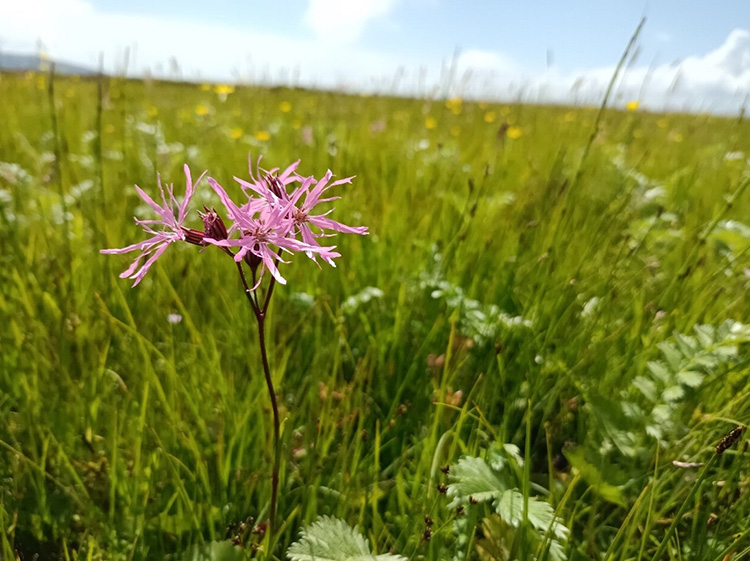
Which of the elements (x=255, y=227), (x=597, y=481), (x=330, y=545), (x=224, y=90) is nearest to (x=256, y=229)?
(x=255, y=227)

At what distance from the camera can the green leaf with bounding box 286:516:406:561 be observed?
2.21ft

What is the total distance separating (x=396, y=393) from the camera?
3.92 feet

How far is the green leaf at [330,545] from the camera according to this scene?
673 mm

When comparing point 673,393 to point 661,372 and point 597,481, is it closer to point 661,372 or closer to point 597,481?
point 661,372

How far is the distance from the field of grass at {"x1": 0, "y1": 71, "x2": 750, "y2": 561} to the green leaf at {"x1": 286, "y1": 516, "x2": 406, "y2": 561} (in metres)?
0.08

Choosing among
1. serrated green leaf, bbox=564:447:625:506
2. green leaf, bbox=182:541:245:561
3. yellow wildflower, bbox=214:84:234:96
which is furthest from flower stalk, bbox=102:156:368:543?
yellow wildflower, bbox=214:84:234:96

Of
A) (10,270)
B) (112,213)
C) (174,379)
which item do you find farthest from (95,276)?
(174,379)

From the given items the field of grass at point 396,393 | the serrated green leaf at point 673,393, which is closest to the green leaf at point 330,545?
the field of grass at point 396,393

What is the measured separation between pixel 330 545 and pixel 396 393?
0.52 meters

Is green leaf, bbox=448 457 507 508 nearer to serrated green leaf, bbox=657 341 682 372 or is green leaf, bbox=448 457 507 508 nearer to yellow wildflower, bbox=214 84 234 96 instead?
serrated green leaf, bbox=657 341 682 372

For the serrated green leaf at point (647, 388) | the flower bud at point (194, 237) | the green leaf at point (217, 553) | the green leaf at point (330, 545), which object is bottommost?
the green leaf at point (217, 553)

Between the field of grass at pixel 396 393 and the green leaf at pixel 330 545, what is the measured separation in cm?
8

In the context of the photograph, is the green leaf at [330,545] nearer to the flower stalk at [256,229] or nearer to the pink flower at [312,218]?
the flower stalk at [256,229]

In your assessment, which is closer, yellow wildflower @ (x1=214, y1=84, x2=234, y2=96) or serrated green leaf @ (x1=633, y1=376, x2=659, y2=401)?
serrated green leaf @ (x1=633, y1=376, x2=659, y2=401)
